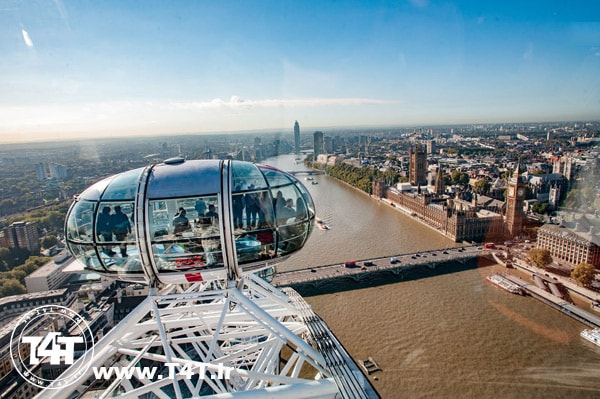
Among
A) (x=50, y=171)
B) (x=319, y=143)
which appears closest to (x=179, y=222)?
(x=50, y=171)

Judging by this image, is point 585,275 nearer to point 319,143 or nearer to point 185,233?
point 185,233

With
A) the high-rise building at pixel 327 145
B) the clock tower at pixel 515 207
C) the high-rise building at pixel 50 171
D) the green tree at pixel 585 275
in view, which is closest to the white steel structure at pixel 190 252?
the green tree at pixel 585 275

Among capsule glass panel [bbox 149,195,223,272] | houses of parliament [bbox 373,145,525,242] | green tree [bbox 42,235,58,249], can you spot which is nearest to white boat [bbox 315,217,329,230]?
houses of parliament [bbox 373,145,525,242]

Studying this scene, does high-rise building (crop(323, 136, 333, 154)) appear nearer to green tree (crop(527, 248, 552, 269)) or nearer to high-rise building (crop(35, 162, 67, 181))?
high-rise building (crop(35, 162, 67, 181))

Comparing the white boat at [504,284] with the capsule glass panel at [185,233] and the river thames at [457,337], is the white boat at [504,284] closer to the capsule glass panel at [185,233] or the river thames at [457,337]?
the river thames at [457,337]

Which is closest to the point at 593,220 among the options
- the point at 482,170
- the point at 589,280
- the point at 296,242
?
the point at 589,280
